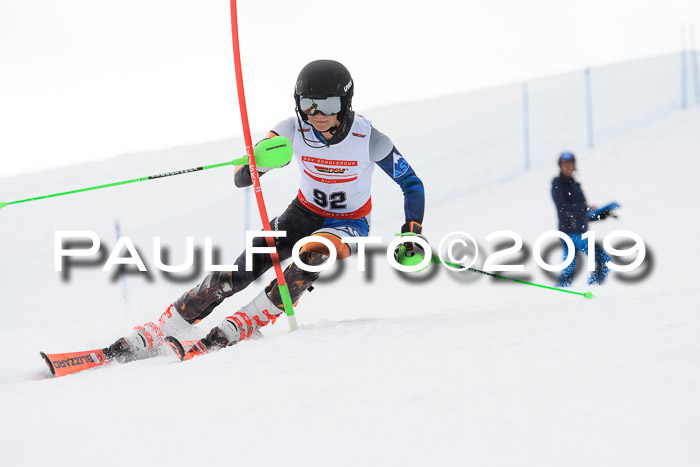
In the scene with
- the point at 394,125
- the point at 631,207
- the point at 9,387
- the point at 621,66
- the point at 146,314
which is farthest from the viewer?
the point at 394,125

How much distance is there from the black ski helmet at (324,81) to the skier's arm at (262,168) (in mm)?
240

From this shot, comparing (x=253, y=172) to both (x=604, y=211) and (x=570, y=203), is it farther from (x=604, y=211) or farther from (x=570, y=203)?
(x=604, y=211)

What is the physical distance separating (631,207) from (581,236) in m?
3.67

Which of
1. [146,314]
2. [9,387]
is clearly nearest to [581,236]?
[146,314]

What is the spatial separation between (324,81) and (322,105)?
0.12 m

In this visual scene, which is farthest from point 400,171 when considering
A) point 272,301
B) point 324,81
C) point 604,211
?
point 604,211

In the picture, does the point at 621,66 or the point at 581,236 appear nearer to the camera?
the point at 581,236

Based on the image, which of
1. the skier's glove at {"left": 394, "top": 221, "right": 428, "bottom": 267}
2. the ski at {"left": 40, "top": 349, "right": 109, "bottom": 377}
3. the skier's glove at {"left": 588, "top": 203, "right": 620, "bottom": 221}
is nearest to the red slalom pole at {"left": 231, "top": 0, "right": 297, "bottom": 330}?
the skier's glove at {"left": 394, "top": 221, "right": 428, "bottom": 267}

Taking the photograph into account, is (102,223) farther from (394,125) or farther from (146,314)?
(394,125)

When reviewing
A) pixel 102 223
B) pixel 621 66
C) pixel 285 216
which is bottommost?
pixel 102 223

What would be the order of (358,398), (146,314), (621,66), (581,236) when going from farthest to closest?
(621,66), (581,236), (146,314), (358,398)

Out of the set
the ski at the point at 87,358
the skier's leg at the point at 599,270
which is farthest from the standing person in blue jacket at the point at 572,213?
the ski at the point at 87,358

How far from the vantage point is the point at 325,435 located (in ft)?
5.83

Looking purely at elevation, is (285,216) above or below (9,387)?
above
